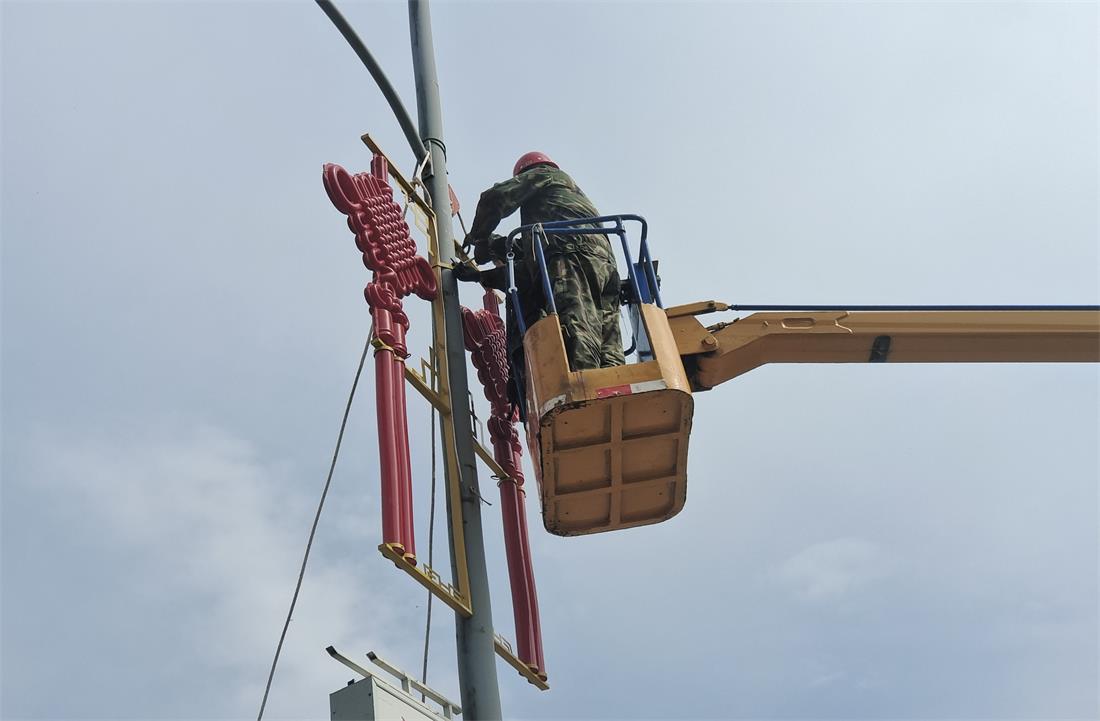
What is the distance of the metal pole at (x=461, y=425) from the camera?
871 centimetres

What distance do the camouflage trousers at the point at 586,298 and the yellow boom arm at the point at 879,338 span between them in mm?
642

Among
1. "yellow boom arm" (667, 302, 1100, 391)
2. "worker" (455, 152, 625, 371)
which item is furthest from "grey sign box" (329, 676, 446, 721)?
"yellow boom arm" (667, 302, 1100, 391)

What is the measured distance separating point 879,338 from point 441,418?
159 inches

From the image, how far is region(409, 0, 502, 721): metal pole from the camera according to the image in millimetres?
8711

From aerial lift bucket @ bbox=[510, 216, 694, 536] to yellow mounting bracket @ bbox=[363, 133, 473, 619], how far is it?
0.72 metres

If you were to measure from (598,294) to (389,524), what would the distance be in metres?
2.87

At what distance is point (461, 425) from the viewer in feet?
32.7

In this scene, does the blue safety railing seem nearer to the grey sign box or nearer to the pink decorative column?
the pink decorative column

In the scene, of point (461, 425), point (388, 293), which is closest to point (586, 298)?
point (461, 425)

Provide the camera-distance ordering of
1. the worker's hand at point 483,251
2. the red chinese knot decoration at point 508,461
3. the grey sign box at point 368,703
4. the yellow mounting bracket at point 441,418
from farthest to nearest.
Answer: the worker's hand at point 483,251 < the red chinese knot decoration at point 508,461 < the yellow mounting bracket at point 441,418 < the grey sign box at point 368,703

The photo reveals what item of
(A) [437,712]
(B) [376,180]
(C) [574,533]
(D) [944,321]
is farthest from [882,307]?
(A) [437,712]

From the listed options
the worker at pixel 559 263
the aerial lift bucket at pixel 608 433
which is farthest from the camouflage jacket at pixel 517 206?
the aerial lift bucket at pixel 608 433

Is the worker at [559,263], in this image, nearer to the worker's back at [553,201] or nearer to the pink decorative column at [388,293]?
the worker's back at [553,201]

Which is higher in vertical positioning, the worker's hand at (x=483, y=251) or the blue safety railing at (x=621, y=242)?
the worker's hand at (x=483, y=251)
